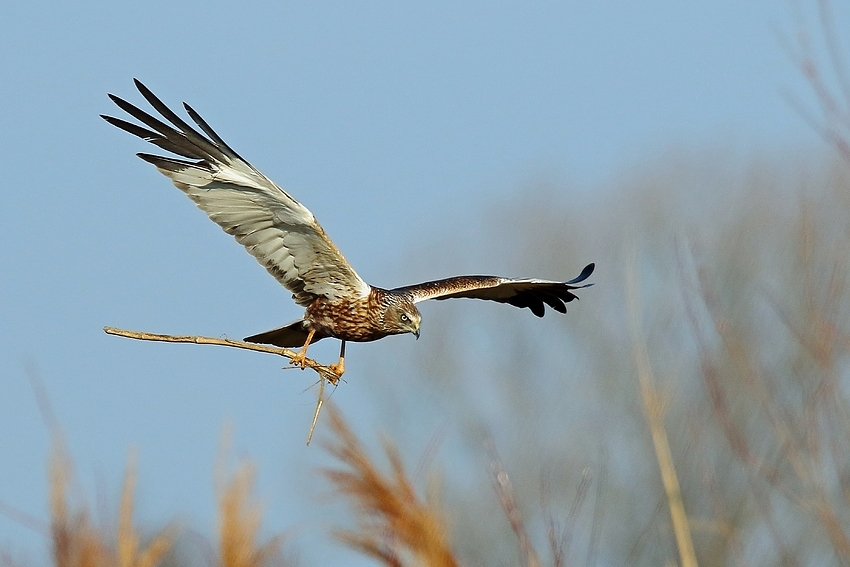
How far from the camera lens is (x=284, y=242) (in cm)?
623

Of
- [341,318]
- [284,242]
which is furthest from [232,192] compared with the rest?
[341,318]

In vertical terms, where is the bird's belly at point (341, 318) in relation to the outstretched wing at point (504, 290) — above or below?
above

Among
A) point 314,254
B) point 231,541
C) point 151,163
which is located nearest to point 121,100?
point 151,163

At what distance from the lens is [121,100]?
566 centimetres

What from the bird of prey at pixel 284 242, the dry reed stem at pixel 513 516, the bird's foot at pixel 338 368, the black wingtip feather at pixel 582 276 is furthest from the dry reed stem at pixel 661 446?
the black wingtip feather at pixel 582 276

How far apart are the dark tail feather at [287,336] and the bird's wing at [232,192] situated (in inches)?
16.5

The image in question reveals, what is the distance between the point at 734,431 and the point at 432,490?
77 cm

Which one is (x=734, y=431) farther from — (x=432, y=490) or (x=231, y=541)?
(x=231, y=541)

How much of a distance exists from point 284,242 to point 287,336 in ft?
2.18

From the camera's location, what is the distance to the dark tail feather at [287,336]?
6501 mm

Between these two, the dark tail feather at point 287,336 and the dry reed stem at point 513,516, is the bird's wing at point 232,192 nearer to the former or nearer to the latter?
→ the dark tail feather at point 287,336

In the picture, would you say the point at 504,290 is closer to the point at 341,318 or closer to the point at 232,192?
the point at 341,318

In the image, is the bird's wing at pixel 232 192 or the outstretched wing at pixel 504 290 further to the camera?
the outstretched wing at pixel 504 290

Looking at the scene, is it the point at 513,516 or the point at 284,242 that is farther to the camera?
the point at 284,242
